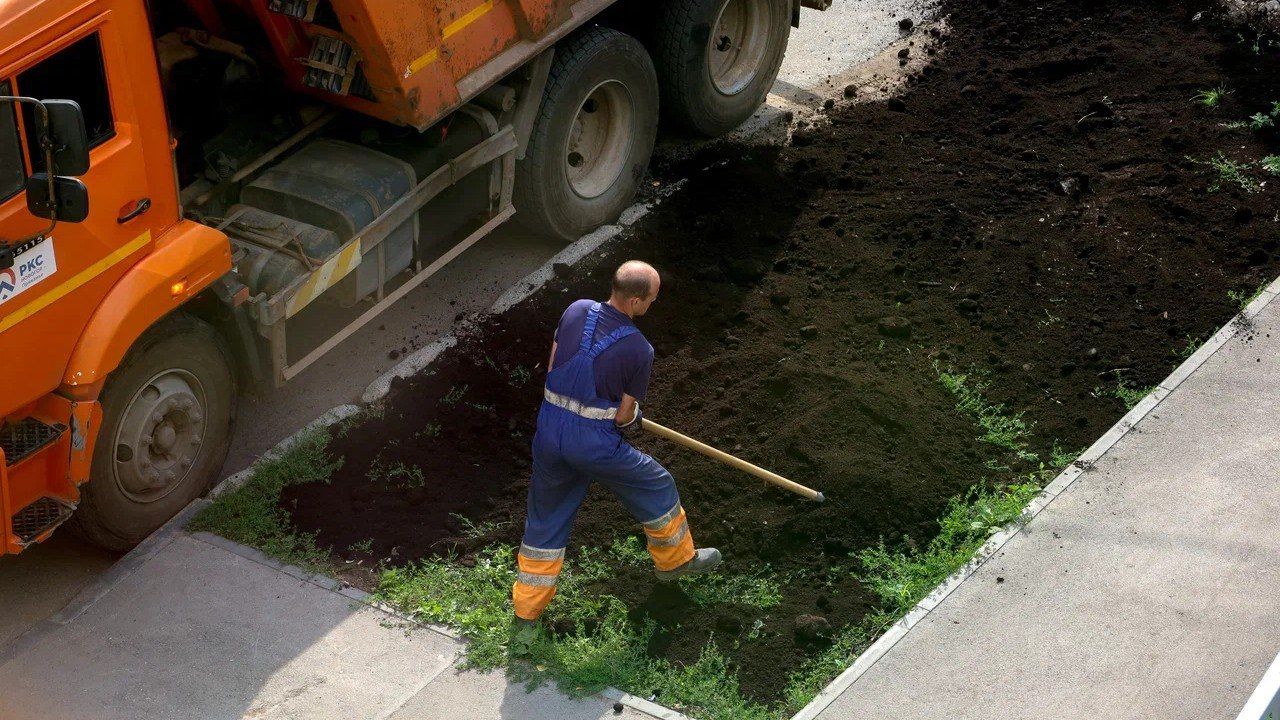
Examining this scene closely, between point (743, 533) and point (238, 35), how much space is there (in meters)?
3.55

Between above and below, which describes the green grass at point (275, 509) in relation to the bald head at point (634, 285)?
below

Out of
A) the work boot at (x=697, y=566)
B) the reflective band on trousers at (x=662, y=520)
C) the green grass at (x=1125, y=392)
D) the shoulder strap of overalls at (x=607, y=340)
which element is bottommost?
the work boot at (x=697, y=566)

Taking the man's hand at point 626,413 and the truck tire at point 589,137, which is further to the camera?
the truck tire at point 589,137

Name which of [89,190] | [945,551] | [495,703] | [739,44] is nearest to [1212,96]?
[739,44]

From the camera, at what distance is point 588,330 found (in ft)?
18.7

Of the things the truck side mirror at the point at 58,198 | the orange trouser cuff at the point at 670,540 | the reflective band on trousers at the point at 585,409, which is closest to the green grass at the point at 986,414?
the orange trouser cuff at the point at 670,540

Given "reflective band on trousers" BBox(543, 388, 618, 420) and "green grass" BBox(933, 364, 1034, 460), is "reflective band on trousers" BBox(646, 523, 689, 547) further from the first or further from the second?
"green grass" BBox(933, 364, 1034, 460)

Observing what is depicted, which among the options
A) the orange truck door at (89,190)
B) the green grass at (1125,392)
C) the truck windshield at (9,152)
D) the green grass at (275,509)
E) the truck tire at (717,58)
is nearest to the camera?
the truck windshield at (9,152)

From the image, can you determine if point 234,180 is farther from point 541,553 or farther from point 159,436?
point 541,553

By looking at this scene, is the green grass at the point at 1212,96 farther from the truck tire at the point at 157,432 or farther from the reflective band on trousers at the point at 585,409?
the truck tire at the point at 157,432

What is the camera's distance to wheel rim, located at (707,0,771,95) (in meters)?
9.48

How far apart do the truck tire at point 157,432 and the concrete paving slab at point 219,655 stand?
309 mm

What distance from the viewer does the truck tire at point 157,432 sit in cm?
622

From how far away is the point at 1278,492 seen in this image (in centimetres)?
639
